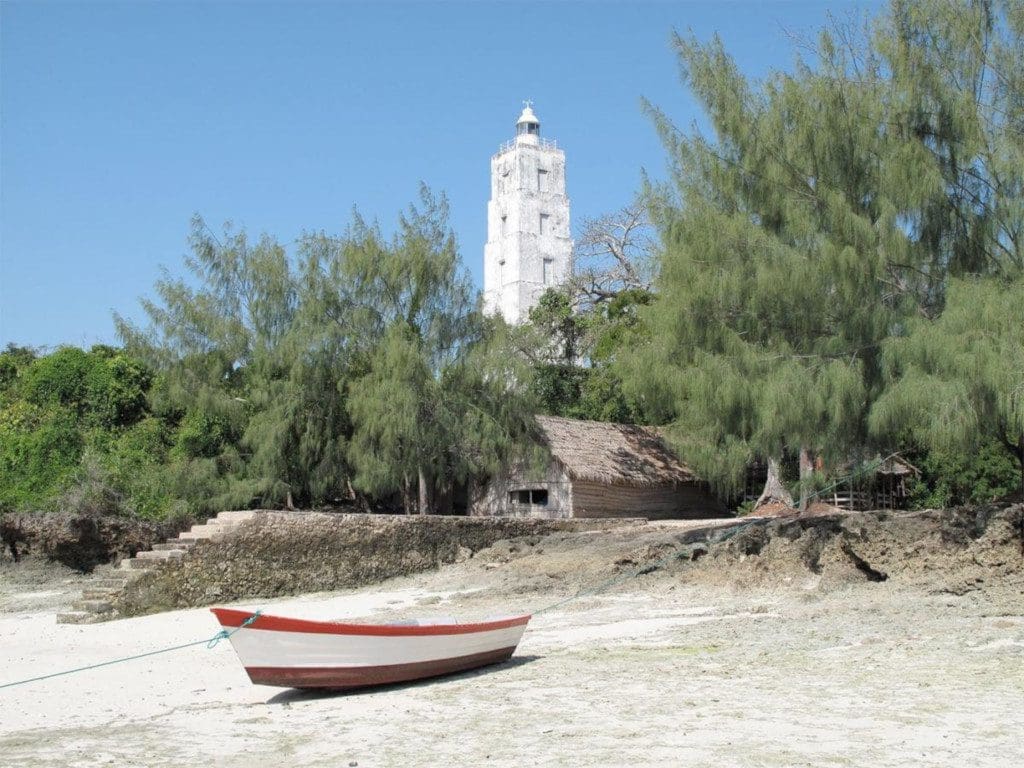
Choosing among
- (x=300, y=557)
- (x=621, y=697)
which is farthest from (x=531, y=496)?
(x=621, y=697)

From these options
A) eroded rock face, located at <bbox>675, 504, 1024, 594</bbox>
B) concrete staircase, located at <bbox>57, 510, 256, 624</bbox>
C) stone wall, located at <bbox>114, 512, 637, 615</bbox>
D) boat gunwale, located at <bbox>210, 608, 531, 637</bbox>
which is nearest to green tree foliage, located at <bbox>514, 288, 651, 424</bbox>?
stone wall, located at <bbox>114, 512, 637, 615</bbox>

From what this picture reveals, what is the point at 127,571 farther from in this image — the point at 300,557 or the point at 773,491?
the point at 773,491

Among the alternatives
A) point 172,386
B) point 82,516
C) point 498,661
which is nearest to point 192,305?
point 172,386

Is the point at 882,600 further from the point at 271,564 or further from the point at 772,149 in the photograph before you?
the point at 271,564

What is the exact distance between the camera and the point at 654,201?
1634cm

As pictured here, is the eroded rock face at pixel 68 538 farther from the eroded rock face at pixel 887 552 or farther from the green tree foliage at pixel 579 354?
the green tree foliage at pixel 579 354

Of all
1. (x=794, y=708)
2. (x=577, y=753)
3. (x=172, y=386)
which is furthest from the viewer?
(x=172, y=386)

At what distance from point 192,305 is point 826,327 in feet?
46.5

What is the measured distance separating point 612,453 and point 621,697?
62.1 feet

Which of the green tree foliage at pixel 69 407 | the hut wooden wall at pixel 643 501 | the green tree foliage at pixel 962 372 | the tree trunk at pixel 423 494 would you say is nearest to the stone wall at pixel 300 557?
the tree trunk at pixel 423 494

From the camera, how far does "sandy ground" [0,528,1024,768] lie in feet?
22.9

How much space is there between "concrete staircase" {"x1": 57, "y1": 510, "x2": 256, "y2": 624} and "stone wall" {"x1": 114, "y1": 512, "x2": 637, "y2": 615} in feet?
0.33

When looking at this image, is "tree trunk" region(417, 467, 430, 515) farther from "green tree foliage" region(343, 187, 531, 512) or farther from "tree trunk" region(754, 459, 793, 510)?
"tree trunk" region(754, 459, 793, 510)

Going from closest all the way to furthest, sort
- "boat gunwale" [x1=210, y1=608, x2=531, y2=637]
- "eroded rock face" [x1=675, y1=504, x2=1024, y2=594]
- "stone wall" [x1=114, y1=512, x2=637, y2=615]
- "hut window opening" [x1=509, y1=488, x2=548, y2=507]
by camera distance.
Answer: "boat gunwale" [x1=210, y1=608, x2=531, y2=637] → "eroded rock face" [x1=675, y1=504, x2=1024, y2=594] → "stone wall" [x1=114, y1=512, x2=637, y2=615] → "hut window opening" [x1=509, y1=488, x2=548, y2=507]
